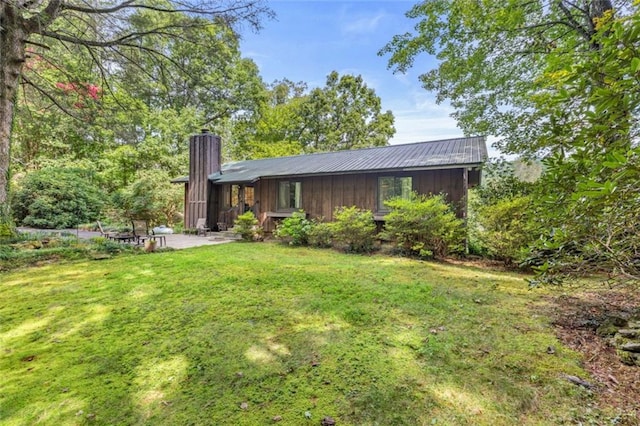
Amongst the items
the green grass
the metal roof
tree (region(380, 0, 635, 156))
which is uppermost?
tree (region(380, 0, 635, 156))

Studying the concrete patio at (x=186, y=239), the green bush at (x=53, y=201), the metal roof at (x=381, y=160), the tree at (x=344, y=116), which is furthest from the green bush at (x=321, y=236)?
the tree at (x=344, y=116)

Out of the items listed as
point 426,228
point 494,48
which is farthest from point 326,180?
point 494,48

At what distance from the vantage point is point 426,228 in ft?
25.0

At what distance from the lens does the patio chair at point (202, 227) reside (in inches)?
500

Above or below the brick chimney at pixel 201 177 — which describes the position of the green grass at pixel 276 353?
below

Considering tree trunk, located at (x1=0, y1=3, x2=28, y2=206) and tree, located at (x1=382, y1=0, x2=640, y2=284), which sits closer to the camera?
tree, located at (x1=382, y1=0, x2=640, y2=284)

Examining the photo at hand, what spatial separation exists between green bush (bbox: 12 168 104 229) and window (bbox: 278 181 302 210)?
10.7m

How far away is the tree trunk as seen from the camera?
635cm

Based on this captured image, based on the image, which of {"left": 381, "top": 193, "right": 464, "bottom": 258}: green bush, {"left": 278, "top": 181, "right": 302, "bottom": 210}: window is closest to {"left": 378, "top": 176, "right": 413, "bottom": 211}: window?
{"left": 381, "top": 193, "right": 464, "bottom": 258}: green bush

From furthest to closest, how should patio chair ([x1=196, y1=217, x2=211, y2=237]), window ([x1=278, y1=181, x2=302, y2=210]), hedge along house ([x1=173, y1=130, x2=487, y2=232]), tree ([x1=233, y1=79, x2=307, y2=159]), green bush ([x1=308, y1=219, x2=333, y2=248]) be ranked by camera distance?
tree ([x1=233, y1=79, x2=307, y2=159]), patio chair ([x1=196, y1=217, x2=211, y2=237]), window ([x1=278, y1=181, x2=302, y2=210]), green bush ([x1=308, y1=219, x2=333, y2=248]), hedge along house ([x1=173, y1=130, x2=487, y2=232])

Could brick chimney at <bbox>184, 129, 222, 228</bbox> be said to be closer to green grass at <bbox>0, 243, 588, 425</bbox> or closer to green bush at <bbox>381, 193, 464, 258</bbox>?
green grass at <bbox>0, 243, 588, 425</bbox>

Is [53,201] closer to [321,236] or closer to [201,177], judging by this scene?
[201,177]

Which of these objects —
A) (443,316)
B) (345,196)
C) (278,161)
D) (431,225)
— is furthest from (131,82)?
(443,316)

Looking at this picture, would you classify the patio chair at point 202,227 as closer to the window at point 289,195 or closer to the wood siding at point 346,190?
the wood siding at point 346,190
